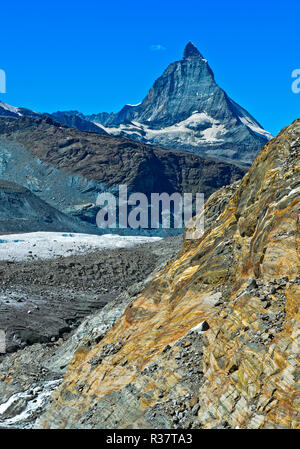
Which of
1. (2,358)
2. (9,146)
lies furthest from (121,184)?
(2,358)

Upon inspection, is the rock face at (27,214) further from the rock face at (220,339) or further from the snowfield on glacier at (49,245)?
the rock face at (220,339)

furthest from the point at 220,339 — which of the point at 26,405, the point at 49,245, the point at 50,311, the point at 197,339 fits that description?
the point at 49,245

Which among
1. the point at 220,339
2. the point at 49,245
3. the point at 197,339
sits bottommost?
the point at 49,245

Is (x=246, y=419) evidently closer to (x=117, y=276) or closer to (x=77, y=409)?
(x=77, y=409)

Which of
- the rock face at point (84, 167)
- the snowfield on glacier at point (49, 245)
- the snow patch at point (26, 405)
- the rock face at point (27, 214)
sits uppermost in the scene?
A: the rock face at point (84, 167)

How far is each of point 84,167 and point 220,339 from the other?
104m

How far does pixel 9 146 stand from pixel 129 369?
11382 centimetres

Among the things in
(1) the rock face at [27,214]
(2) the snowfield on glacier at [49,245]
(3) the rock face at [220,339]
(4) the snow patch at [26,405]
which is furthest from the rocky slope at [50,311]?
(1) the rock face at [27,214]

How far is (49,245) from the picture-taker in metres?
41.3

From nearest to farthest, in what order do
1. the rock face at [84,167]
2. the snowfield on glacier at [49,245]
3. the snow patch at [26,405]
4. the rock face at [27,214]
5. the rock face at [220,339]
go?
1. the rock face at [220,339]
2. the snow patch at [26,405]
3. the snowfield on glacier at [49,245]
4. the rock face at [27,214]
5. the rock face at [84,167]

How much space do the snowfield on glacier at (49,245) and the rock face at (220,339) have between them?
26.7 meters

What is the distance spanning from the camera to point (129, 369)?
852 centimetres

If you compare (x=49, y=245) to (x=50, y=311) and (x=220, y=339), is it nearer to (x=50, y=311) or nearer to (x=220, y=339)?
(x=50, y=311)

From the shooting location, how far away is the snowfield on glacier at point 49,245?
3685 centimetres
